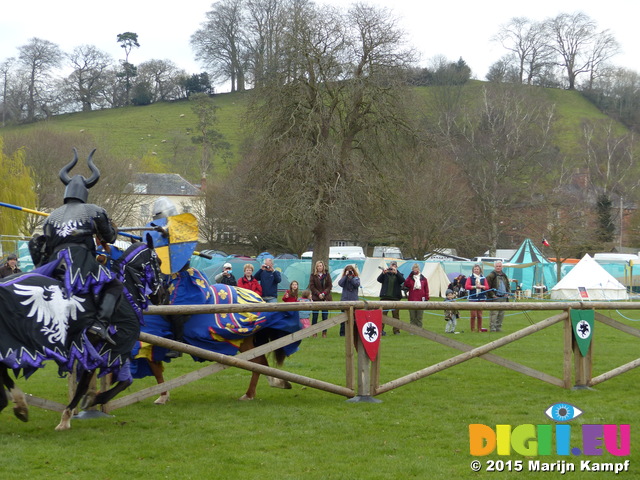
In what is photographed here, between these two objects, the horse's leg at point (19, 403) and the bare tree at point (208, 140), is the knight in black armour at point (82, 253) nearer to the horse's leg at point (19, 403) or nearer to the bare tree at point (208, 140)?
the horse's leg at point (19, 403)

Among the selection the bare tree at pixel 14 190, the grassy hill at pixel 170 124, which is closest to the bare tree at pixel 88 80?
the grassy hill at pixel 170 124

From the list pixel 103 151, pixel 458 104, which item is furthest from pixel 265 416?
pixel 458 104

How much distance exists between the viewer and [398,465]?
6152 millimetres

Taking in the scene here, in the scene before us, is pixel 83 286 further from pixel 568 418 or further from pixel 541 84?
pixel 541 84

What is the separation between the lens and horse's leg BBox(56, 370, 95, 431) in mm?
7074

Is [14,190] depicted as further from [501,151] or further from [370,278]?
[501,151]

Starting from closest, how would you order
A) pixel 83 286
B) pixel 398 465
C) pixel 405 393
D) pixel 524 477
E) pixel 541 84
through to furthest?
pixel 524 477 < pixel 398 465 < pixel 83 286 < pixel 405 393 < pixel 541 84

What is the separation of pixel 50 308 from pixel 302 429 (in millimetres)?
2615

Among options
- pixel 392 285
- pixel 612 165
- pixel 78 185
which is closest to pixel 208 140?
pixel 612 165

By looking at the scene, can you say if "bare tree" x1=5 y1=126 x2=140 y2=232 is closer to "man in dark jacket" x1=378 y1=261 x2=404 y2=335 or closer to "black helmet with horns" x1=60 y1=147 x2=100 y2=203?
"man in dark jacket" x1=378 y1=261 x2=404 y2=335

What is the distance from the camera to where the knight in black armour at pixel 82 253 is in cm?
667

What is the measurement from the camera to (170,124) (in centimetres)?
9025

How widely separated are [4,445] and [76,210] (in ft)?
6.93

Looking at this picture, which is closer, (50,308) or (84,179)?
(50,308)
